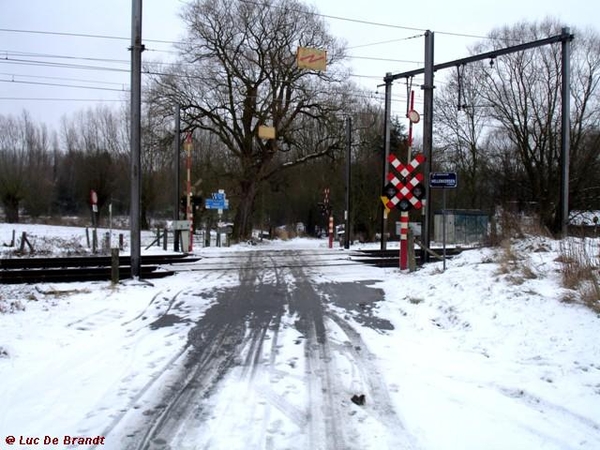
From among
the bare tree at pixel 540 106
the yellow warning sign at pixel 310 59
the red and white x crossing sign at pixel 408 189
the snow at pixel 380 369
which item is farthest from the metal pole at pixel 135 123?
the bare tree at pixel 540 106

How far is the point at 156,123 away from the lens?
28.1 metres

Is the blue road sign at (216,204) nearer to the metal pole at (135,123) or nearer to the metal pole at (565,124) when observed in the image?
the metal pole at (135,123)

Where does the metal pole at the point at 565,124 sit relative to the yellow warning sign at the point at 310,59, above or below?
below

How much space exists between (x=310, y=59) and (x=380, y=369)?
1502 centimetres

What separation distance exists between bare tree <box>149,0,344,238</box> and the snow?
2061 cm

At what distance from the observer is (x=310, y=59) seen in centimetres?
1845

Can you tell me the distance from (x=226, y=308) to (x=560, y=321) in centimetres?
511

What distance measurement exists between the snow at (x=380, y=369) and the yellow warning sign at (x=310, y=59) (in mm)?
11325

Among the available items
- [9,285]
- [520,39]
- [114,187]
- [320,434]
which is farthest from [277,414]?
[114,187]

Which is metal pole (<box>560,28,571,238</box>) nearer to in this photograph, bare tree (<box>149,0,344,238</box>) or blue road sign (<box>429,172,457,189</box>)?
blue road sign (<box>429,172,457,189</box>)

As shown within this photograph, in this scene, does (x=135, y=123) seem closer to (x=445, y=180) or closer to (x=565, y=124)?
(x=445, y=180)

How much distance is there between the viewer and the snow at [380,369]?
3889 millimetres

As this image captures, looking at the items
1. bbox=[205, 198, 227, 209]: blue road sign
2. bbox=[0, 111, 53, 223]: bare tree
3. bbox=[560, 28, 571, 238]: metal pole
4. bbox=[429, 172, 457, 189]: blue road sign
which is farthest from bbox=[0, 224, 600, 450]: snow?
bbox=[0, 111, 53, 223]: bare tree

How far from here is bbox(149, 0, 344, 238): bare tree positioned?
91.5 feet
